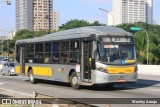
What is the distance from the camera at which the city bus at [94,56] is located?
19016 millimetres

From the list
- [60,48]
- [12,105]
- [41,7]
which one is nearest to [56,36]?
[60,48]

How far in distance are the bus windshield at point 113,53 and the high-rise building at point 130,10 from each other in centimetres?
11019

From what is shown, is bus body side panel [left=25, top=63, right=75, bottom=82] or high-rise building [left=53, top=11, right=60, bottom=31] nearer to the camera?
bus body side panel [left=25, top=63, right=75, bottom=82]

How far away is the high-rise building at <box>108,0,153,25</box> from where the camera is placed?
13350 centimetres

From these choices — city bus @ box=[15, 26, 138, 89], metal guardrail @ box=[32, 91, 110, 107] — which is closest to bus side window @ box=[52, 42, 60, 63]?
city bus @ box=[15, 26, 138, 89]

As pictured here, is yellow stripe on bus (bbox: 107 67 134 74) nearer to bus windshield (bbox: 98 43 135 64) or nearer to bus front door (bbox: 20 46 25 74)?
bus windshield (bbox: 98 43 135 64)

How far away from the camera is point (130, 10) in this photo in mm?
143375

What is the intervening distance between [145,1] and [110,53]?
11642 centimetres

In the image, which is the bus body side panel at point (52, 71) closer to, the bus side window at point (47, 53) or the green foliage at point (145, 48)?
the bus side window at point (47, 53)

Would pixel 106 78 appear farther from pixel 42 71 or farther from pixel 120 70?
pixel 42 71

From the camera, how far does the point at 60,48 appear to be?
72.7 ft

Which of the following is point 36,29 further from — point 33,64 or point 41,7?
point 33,64

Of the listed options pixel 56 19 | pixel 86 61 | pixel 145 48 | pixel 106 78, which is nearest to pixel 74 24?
pixel 56 19

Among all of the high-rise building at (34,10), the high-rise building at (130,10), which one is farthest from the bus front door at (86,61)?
the high-rise building at (130,10)
